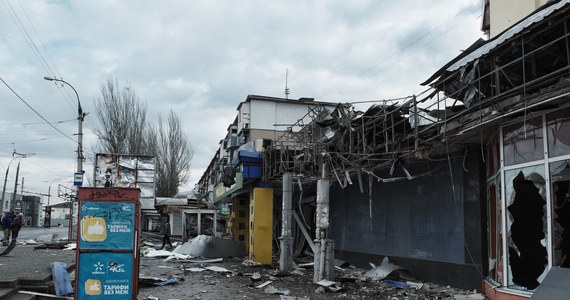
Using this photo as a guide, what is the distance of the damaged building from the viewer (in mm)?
7961

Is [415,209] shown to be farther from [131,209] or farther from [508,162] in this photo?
[131,209]

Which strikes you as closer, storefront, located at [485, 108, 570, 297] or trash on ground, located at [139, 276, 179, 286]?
storefront, located at [485, 108, 570, 297]

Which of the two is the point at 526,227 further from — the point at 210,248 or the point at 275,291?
the point at 210,248

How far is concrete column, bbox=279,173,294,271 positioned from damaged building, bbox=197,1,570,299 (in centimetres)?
7

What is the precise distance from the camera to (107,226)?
27.9ft

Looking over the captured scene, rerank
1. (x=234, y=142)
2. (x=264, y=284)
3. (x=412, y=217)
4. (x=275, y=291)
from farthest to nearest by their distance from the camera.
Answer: (x=234, y=142), (x=412, y=217), (x=264, y=284), (x=275, y=291)

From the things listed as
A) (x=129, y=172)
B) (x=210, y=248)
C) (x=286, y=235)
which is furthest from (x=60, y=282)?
(x=129, y=172)

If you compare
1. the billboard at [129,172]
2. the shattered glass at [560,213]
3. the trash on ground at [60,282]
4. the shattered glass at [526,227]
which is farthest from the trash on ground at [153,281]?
the billboard at [129,172]

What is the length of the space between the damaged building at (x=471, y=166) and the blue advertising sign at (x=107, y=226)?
5.79m

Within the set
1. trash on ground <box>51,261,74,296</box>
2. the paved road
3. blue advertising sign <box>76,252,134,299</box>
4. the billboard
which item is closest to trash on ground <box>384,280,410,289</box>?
blue advertising sign <box>76,252,134,299</box>

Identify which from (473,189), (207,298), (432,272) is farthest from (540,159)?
(207,298)

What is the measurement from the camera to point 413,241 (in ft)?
45.8

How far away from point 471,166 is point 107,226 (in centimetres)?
830

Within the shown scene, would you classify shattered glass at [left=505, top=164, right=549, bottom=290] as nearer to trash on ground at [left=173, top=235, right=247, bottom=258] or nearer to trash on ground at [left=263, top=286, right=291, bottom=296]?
trash on ground at [left=263, top=286, right=291, bottom=296]
